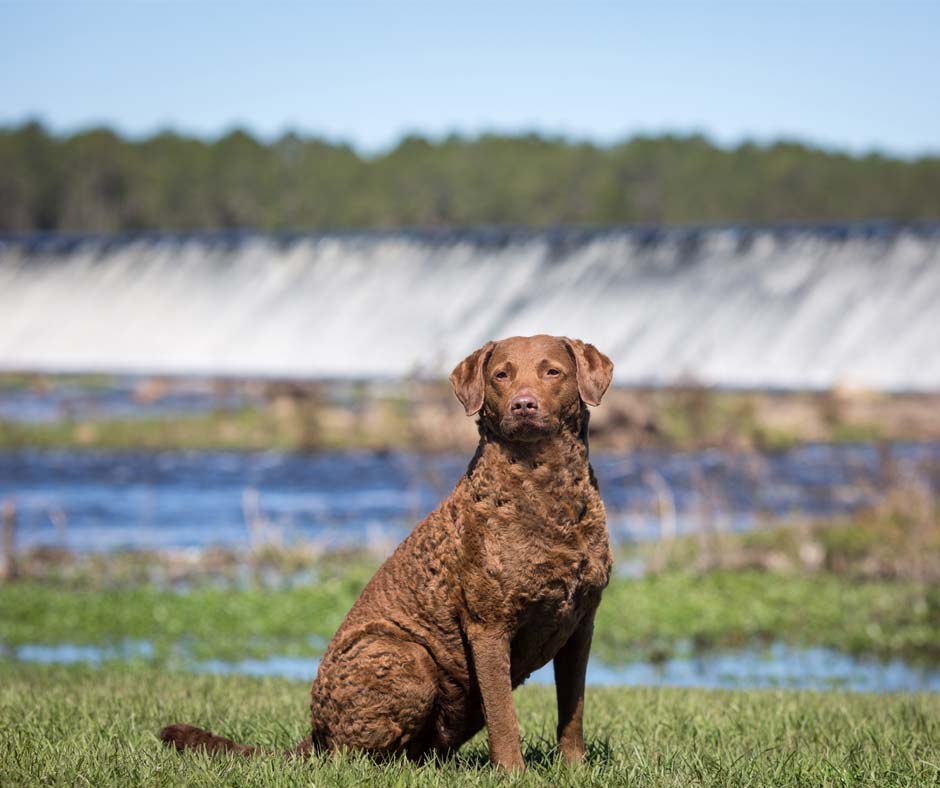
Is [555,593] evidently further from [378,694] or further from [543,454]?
[378,694]

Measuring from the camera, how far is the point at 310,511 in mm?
22656

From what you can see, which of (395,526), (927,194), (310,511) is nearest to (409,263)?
(310,511)

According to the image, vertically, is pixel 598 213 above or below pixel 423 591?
above

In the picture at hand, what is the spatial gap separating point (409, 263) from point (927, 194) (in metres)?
43.1

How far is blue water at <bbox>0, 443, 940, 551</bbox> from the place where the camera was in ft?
64.4

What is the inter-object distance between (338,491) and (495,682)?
67.1 ft

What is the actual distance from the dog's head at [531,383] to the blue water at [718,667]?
6.84m

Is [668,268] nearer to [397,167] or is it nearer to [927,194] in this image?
[927,194]

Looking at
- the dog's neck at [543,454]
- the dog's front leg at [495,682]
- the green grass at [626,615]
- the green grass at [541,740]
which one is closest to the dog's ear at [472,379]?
the dog's neck at [543,454]

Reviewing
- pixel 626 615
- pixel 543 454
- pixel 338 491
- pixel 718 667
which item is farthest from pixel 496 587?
pixel 338 491

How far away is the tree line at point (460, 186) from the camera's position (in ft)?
238

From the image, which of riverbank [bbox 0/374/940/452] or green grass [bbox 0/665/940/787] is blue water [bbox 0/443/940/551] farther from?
green grass [bbox 0/665/940/787]

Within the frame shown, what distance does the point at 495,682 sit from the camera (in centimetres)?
495

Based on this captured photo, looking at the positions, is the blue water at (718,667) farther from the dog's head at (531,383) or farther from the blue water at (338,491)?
the dog's head at (531,383)
